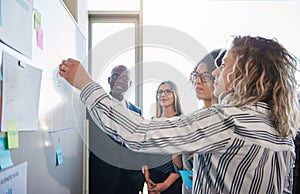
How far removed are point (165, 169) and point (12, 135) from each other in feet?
4.17

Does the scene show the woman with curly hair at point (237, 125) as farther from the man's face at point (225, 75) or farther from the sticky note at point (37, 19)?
the sticky note at point (37, 19)

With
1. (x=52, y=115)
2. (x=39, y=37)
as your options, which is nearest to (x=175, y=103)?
(x=52, y=115)

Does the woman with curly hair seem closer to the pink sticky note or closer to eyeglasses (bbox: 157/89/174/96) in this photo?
the pink sticky note

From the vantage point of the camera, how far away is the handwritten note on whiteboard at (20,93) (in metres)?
0.81

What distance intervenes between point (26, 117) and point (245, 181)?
73 cm

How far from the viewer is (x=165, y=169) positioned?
1.96 metres

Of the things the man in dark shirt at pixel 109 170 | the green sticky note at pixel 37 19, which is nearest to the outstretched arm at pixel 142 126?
the green sticky note at pixel 37 19

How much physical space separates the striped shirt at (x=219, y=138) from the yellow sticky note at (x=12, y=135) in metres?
0.26

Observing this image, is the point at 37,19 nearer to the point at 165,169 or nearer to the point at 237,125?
the point at 237,125

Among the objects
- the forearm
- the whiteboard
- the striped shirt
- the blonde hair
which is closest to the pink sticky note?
the whiteboard

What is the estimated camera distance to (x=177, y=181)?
197cm

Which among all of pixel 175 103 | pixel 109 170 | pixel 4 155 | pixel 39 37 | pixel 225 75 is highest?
pixel 39 37

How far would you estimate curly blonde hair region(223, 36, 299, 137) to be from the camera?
828 mm

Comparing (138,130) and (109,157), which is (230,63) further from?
(109,157)
